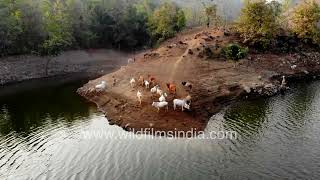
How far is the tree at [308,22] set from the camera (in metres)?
82.9

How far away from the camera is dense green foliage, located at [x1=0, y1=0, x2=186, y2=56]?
83.8m

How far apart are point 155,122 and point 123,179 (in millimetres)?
12664

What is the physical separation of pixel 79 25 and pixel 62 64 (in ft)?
42.9

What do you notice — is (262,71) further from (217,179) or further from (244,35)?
(217,179)

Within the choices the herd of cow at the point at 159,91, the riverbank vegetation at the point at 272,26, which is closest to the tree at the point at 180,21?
the riverbank vegetation at the point at 272,26

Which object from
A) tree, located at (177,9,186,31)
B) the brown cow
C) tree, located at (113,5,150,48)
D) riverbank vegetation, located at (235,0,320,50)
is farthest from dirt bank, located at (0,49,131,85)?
the brown cow

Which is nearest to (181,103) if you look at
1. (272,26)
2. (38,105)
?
(38,105)


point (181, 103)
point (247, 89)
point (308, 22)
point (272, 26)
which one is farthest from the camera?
point (308, 22)

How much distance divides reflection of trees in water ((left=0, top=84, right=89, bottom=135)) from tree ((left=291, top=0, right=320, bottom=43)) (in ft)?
162

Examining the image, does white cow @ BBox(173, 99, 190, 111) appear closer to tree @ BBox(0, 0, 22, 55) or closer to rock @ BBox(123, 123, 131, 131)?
rock @ BBox(123, 123, 131, 131)

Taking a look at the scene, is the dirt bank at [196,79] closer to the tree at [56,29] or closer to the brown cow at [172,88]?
the brown cow at [172,88]

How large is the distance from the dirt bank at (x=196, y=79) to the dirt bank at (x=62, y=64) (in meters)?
20.3

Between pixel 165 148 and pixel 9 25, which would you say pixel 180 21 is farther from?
pixel 165 148

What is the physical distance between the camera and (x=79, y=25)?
318 ft
